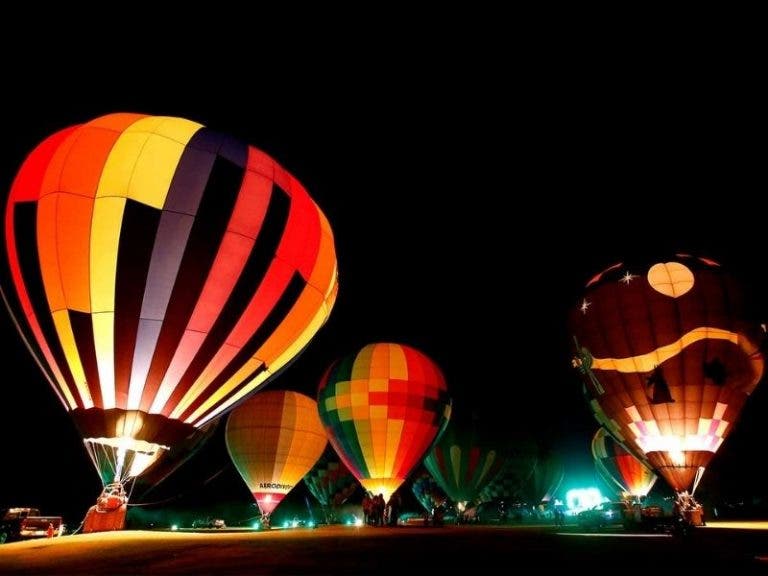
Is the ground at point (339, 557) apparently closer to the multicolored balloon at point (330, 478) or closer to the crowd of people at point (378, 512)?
the crowd of people at point (378, 512)

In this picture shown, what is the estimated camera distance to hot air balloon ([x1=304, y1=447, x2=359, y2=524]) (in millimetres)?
30625

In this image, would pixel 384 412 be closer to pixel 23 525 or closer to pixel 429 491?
pixel 23 525

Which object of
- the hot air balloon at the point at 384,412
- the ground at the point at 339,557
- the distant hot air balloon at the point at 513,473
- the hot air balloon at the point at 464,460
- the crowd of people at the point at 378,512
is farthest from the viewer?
the distant hot air balloon at the point at 513,473

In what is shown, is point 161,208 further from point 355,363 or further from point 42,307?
point 355,363

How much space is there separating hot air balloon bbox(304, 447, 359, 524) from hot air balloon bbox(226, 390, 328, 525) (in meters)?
8.79

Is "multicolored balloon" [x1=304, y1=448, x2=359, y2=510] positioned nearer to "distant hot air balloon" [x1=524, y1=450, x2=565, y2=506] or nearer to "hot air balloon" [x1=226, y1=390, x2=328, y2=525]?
"hot air balloon" [x1=226, y1=390, x2=328, y2=525]

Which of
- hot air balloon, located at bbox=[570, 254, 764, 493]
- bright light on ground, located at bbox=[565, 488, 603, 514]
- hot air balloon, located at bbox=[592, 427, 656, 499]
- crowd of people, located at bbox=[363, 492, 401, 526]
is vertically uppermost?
hot air balloon, located at bbox=[570, 254, 764, 493]

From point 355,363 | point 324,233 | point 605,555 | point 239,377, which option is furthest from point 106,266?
point 355,363

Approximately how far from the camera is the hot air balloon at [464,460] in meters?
27.0

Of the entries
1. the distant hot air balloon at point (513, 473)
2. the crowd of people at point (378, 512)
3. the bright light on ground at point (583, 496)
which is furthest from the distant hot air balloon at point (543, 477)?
the crowd of people at point (378, 512)

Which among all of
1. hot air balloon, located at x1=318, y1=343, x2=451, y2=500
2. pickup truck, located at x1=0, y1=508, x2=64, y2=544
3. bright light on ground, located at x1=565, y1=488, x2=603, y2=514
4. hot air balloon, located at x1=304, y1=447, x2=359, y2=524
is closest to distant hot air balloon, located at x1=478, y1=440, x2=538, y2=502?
hot air balloon, located at x1=304, y1=447, x2=359, y2=524

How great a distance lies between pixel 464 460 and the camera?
88.3 feet

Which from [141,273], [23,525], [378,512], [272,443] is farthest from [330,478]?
[141,273]

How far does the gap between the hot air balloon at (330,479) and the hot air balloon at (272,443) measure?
8.79 metres
